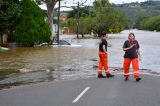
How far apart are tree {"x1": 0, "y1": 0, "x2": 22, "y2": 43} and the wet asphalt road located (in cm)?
2431

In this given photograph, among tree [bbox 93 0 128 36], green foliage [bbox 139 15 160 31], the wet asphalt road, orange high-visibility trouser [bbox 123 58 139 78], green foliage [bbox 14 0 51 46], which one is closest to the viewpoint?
the wet asphalt road

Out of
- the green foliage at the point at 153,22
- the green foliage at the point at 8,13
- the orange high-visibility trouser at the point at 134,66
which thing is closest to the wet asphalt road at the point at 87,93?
the orange high-visibility trouser at the point at 134,66

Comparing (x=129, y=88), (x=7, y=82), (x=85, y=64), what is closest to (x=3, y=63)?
(x=85, y=64)

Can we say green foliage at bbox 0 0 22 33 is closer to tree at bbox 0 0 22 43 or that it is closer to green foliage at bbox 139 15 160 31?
tree at bbox 0 0 22 43

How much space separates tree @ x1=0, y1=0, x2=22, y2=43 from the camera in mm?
40156

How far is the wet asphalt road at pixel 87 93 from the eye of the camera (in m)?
11.8

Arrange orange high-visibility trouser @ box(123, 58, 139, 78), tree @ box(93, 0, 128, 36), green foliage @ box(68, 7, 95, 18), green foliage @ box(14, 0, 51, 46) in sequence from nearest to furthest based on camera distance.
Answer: orange high-visibility trouser @ box(123, 58, 139, 78), green foliage @ box(14, 0, 51, 46), tree @ box(93, 0, 128, 36), green foliage @ box(68, 7, 95, 18)

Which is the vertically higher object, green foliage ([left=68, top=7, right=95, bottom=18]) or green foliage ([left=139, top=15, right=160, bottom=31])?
green foliage ([left=68, top=7, right=95, bottom=18])

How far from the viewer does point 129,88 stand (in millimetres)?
14477

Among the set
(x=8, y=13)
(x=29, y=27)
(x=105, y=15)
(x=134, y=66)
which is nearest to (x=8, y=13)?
(x=8, y=13)

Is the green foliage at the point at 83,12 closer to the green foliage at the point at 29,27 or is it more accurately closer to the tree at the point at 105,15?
the tree at the point at 105,15

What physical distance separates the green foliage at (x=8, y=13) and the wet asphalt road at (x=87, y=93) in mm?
24309

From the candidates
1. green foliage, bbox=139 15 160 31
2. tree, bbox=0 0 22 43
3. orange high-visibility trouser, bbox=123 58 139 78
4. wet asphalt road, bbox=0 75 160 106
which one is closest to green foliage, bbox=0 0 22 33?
tree, bbox=0 0 22 43

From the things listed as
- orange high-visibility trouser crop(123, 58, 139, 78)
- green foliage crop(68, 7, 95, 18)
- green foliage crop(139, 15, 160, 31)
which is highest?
green foliage crop(68, 7, 95, 18)
